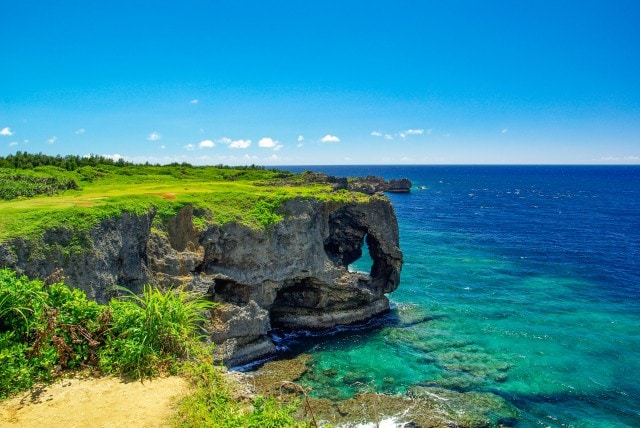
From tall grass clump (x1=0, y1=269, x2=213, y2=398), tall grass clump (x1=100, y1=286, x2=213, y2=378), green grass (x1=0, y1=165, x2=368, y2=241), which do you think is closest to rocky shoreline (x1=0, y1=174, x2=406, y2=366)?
green grass (x1=0, y1=165, x2=368, y2=241)

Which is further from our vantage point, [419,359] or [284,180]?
[284,180]

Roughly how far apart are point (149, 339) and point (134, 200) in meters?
16.2

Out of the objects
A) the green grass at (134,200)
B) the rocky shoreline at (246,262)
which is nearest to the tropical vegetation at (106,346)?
the rocky shoreline at (246,262)

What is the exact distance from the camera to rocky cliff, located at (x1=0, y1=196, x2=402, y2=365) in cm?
2202

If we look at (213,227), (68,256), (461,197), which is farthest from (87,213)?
(461,197)

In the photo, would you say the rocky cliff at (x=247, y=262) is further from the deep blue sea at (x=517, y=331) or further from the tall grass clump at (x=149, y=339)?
the tall grass clump at (x=149, y=339)

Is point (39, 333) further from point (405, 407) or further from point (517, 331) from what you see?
point (517, 331)

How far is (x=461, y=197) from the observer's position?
134375mm

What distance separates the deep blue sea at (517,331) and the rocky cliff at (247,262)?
10.9 feet

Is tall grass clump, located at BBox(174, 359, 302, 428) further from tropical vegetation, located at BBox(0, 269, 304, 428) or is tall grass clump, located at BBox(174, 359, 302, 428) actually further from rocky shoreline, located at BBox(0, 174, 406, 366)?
rocky shoreline, located at BBox(0, 174, 406, 366)

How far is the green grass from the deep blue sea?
1091cm

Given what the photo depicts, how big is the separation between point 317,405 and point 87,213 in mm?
15900

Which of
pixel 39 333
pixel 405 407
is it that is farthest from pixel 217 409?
pixel 405 407

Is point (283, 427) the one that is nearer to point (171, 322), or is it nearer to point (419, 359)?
point (171, 322)
